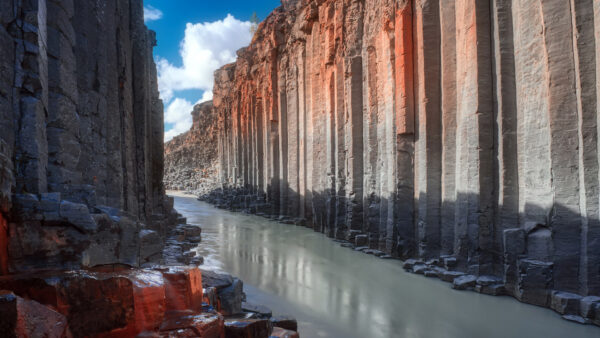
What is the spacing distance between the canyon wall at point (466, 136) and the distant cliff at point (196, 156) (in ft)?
118

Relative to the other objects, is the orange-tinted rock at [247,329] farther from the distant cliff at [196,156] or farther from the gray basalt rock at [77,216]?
the distant cliff at [196,156]

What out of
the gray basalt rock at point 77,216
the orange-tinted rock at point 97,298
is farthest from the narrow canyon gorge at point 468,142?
the gray basalt rock at point 77,216

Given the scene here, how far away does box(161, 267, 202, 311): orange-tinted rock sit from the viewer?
3.23 meters

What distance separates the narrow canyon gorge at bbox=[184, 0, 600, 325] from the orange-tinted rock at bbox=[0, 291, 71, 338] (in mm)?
6561

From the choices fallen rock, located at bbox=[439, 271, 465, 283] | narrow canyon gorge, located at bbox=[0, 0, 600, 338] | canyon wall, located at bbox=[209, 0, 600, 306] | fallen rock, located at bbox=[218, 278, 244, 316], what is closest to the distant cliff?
canyon wall, located at bbox=[209, 0, 600, 306]

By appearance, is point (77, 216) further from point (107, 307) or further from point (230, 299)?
point (230, 299)

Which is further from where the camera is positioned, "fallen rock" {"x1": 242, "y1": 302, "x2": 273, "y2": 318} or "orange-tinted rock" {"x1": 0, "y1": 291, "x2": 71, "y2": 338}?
"fallen rock" {"x1": 242, "y1": 302, "x2": 273, "y2": 318}

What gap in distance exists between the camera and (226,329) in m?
3.15

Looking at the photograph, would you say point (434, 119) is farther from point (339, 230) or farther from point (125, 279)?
point (125, 279)

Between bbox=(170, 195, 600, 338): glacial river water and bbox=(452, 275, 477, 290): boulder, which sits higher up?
bbox=(452, 275, 477, 290): boulder

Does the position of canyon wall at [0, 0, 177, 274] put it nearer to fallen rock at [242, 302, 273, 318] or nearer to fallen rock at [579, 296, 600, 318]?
fallen rock at [242, 302, 273, 318]

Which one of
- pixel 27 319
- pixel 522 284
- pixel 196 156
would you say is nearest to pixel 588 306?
pixel 522 284

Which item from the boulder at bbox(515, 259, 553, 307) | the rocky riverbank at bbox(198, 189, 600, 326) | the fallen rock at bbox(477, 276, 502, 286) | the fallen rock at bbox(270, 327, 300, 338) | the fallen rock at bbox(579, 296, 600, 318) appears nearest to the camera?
the fallen rock at bbox(270, 327, 300, 338)

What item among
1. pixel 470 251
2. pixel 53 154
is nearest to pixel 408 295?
pixel 470 251
